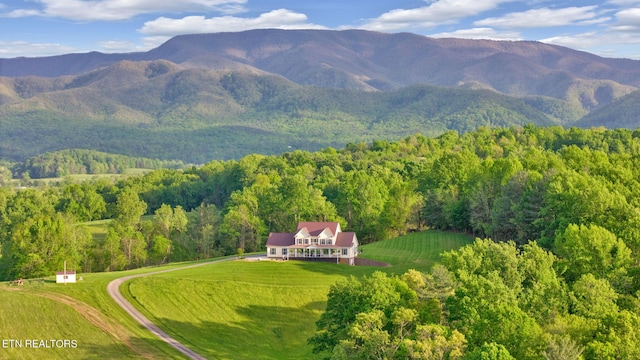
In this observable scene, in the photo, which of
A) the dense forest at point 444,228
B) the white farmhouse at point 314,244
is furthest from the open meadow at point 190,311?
the dense forest at point 444,228

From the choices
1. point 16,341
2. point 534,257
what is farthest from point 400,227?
point 16,341

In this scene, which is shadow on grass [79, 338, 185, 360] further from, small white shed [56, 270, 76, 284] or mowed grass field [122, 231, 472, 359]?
A: small white shed [56, 270, 76, 284]

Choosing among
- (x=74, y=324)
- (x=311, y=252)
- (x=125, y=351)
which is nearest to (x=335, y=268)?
(x=311, y=252)

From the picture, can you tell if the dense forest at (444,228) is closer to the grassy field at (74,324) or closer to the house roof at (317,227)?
the house roof at (317,227)

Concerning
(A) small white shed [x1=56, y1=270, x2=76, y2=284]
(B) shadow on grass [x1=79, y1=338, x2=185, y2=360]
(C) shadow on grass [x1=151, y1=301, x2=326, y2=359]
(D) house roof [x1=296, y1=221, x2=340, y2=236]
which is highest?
(D) house roof [x1=296, y1=221, x2=340, y2=236]

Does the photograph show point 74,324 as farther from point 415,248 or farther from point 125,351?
point 415,248

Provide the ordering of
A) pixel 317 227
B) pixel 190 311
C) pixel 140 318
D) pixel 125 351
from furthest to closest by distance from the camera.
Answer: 1. pixel 317 227
2. pixel 190 311
3. pixel 140 318
4. pixel 125 351

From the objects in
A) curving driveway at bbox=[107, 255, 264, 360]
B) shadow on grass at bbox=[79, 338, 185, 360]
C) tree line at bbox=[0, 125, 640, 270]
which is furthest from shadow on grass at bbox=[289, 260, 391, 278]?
shadow on grass at bbox=[79, 338, 185, 360]
